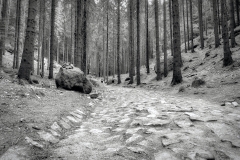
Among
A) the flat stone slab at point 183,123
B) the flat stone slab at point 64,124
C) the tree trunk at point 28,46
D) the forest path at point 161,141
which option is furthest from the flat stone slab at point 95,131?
A: the tree trunk at point 28,46

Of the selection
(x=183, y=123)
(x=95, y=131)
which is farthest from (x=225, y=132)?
(x=95, y=131)

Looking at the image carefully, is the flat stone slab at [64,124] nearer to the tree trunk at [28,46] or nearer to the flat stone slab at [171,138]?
the flat stone slab at [171,138]

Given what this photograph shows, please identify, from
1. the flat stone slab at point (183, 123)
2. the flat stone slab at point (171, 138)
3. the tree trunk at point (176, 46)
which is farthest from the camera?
the tree trunk at point (176, 46)

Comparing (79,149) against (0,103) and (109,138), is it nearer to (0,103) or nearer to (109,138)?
(109,138)

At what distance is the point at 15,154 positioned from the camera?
5.56 feet

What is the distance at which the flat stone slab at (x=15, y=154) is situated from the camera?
1.62 meters

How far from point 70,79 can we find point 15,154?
5609 millimetres

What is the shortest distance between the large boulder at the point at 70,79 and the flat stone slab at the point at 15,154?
17.7 feet

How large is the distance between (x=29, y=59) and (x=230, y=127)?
746cm

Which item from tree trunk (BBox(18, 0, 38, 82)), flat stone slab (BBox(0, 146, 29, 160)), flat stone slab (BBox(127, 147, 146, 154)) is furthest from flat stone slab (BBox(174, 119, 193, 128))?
tree trunk (BBox(18, 0, 38, 82))

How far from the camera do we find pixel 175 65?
910cm

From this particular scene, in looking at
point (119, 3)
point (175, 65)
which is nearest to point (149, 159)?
point (175, 65)

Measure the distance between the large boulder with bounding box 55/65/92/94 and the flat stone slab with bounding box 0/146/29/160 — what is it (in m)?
5.40

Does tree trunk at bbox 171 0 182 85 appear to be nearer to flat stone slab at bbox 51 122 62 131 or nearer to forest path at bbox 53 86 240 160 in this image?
forest path at bbox 53 86 240 160
